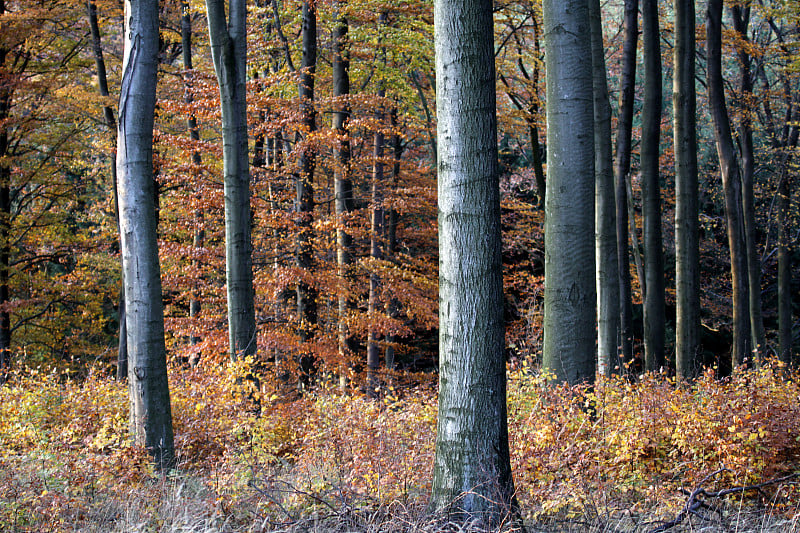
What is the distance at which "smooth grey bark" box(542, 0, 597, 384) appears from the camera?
638cm

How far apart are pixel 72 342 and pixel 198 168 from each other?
903 cm

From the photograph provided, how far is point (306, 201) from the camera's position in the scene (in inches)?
495

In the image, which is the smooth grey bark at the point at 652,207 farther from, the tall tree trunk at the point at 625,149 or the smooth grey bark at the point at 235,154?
the smooth grey bark at the point at 235,154

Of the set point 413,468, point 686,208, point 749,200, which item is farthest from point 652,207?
point 413,468

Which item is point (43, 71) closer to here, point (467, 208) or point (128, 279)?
point (128, 279)

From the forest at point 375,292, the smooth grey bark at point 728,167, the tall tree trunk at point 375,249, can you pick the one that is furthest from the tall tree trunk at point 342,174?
the smooth grey bark at point 728,167

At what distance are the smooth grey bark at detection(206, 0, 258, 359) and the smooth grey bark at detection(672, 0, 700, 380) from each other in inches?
276

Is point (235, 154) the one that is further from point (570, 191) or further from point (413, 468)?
point (413, 468)

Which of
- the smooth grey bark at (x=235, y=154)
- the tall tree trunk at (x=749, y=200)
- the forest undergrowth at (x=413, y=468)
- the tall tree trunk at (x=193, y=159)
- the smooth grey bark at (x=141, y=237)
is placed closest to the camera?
the forest undergrowth at (x=413, y=468)

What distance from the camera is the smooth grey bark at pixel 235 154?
8789 mm

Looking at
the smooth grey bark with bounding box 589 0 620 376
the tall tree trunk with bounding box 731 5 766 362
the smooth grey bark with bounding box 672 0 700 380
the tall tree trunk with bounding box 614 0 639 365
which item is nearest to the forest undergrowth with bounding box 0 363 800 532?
the smooth grey bark with bounding box 589 0 620 376

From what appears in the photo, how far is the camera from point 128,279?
251 inches

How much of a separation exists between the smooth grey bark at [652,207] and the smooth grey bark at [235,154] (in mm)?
6760

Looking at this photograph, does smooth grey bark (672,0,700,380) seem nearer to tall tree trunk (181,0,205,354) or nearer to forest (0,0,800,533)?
forest (0,0,800,533)
